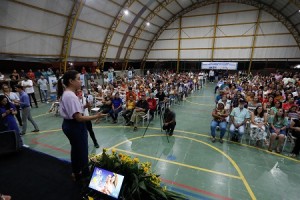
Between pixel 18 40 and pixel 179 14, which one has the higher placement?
pixel 179 14

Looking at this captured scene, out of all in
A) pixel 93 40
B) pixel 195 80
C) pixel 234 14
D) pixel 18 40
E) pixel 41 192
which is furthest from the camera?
pixel 234 14

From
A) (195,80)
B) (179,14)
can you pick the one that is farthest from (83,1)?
(179,14)

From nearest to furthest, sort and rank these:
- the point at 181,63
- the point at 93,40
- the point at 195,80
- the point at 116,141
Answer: the point at 116,141, the point at 195,80, the point at 93,40, the point at 181,63

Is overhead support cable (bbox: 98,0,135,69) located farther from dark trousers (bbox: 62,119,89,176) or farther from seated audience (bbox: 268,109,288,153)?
dark trousers (bbox: 62,119,89,176)

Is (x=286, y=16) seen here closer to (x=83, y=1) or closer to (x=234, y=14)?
(x=234, y=14)

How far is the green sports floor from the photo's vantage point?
11.9ft

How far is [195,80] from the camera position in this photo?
52.1ft

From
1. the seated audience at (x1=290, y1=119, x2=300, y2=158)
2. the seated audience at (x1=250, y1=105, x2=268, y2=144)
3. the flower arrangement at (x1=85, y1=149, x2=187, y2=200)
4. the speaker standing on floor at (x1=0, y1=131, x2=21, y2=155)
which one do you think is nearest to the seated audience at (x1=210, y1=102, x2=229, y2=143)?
the seated audience at (x1=250, y1=105, x2=268, y2=144)

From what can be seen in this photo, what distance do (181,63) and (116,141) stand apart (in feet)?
68.3

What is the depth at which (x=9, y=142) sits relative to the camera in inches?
144

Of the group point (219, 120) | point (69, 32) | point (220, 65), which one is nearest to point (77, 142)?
point (219, 120)

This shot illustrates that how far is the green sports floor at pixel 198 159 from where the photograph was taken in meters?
3.62

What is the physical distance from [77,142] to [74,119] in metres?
0.33

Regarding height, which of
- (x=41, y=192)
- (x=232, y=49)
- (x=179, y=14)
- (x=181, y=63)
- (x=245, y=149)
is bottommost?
(x=245, y=149)
